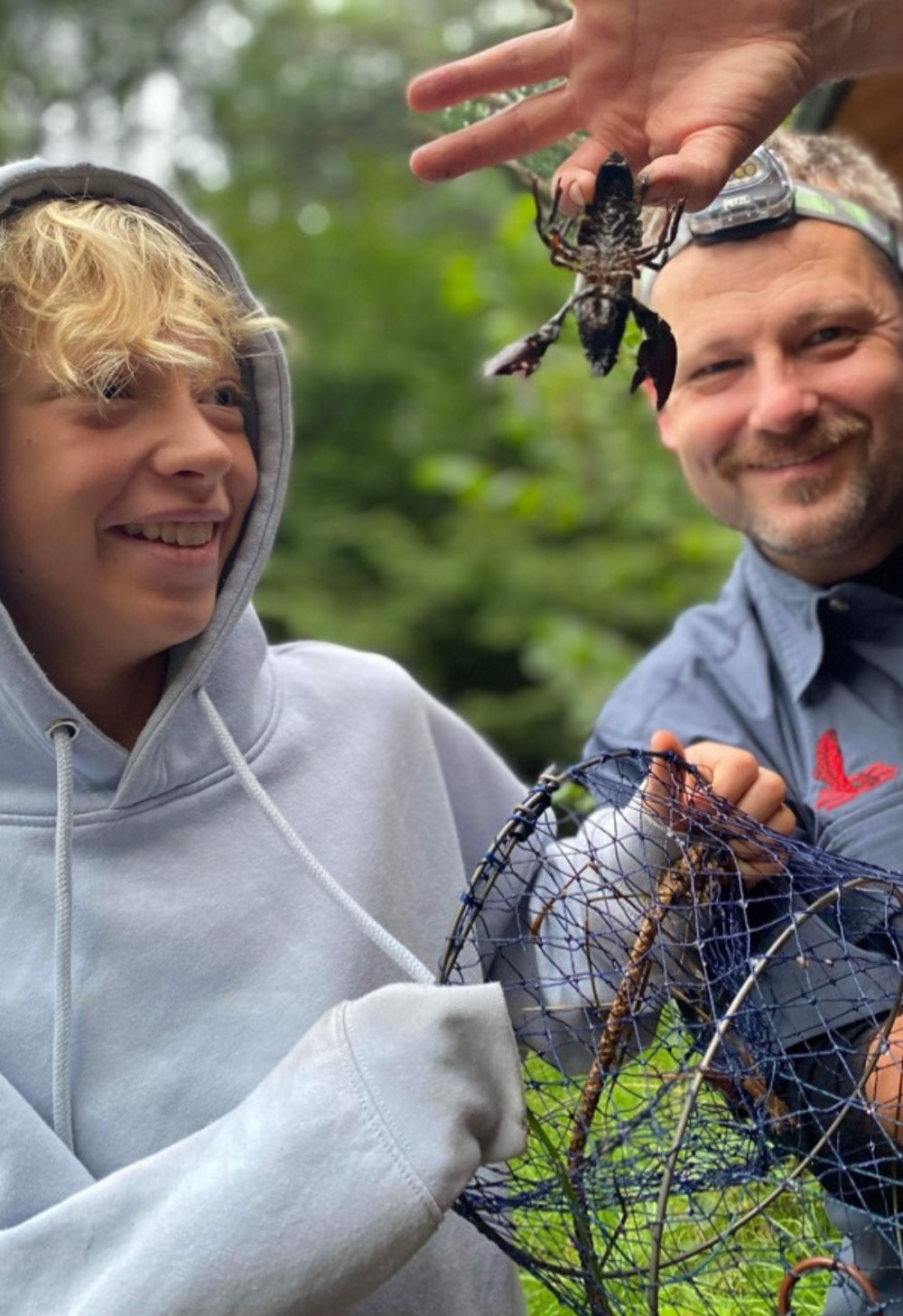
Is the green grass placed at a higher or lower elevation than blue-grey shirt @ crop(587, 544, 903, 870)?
lower

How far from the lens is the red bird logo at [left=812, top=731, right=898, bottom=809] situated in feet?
6.22

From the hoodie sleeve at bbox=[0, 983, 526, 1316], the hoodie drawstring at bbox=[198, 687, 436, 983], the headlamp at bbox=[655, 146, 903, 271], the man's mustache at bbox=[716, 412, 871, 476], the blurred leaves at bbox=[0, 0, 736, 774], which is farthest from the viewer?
the blurred leaves at bbox=[0, 0, 736, 774]

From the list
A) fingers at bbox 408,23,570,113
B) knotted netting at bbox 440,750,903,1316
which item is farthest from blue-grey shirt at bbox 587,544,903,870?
fingers at bbox 408,23,570,113

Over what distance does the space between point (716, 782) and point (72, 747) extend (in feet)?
2.15

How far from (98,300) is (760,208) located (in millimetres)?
836

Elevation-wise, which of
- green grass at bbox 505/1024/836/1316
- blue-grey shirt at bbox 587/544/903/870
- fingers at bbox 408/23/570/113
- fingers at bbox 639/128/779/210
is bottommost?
green grass at bbox 505/1024/836/1316

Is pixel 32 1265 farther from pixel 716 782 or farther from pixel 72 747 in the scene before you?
pixel 716 782

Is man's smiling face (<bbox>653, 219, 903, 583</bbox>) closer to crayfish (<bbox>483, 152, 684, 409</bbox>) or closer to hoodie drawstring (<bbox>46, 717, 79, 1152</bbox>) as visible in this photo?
crayfish (<bbox>483, 152, 684, 409</bbox>)

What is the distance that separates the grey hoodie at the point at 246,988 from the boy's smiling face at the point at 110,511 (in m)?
0.08

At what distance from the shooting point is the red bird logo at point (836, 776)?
6.22 feet

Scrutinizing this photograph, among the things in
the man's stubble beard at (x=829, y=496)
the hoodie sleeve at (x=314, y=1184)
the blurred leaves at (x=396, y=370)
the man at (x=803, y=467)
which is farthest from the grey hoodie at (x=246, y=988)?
the blurred leaves at (x=396, y=370)

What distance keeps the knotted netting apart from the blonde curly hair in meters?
0.59

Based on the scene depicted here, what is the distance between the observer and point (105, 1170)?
149 centimetres

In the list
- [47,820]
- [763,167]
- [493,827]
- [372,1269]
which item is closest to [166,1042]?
[47,820]
